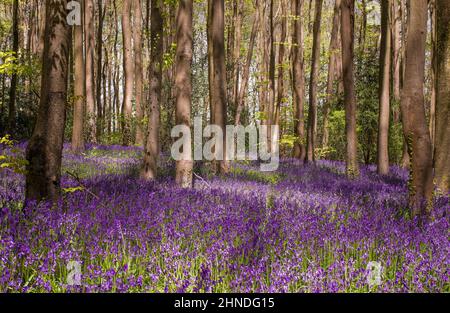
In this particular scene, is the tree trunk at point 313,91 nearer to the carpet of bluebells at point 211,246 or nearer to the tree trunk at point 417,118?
the tree trunk at point 417,118

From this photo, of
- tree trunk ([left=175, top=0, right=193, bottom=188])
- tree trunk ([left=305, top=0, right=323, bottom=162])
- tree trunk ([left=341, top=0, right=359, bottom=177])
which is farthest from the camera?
tree trunk ([left=305, top=0, right=323, bottom=162])

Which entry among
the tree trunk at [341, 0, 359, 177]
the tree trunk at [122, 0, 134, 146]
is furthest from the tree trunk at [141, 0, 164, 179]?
the tree trunk at [122, 0, 134, 146]

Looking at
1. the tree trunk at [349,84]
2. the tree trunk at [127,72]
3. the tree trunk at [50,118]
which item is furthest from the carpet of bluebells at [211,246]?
the tree trunk at [127,72]

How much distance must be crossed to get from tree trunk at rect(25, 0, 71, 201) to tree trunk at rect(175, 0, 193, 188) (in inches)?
121

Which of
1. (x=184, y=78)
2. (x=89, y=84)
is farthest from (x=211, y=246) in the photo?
(x=89, y=84)

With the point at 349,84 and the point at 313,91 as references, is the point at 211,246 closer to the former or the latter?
the point at 349,84

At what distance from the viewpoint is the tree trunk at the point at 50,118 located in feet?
16.3

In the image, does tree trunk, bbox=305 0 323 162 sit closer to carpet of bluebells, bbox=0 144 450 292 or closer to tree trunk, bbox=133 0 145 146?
tree trunk, bbox=133 0 145 146

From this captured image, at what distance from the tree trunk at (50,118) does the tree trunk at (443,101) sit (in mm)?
6657

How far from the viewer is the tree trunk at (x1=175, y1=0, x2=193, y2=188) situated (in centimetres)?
793

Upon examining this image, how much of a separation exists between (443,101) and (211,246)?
635 cm

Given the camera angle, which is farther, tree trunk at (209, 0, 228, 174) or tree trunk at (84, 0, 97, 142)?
tree trunk at (84, 0, 97, 142)

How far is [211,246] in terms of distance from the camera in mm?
3814
